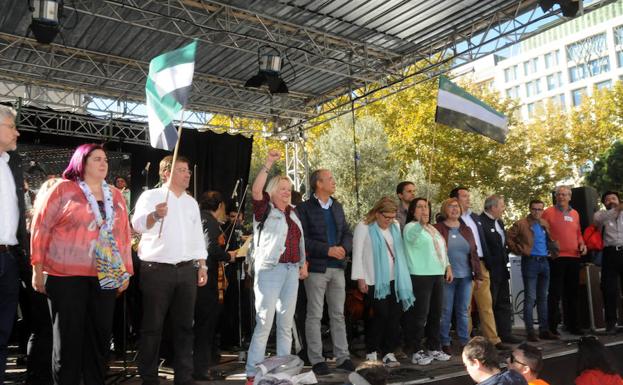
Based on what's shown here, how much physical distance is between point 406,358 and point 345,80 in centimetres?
711

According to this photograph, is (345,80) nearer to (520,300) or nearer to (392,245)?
(520,300)

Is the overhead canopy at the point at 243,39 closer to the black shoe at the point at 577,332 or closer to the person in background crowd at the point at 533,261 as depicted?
the person in background crowd at the point at 533,261

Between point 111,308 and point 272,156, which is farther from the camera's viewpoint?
point 272,156

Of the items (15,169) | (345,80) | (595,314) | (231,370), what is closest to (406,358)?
(231,370)

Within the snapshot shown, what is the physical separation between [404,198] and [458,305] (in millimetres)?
1298

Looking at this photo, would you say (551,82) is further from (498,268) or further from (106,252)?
(106,252)

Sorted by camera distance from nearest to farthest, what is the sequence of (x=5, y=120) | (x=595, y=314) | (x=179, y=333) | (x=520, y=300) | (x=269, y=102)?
1. (x=5, y=120)
2. (x=179, y=333)
3. (x=595, y=314)
4. (x=520, y=300)
5. (x=269, y=102)

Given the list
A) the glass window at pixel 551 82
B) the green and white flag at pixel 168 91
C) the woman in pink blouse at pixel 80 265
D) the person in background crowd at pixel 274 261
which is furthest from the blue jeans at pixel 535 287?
the glass window at pixel 551 82

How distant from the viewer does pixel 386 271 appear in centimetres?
525

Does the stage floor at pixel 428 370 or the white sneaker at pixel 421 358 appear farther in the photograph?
the white sneaker at pixel 421 358

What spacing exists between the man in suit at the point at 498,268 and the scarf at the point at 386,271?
4.43 feet

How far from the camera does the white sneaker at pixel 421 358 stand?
16.8 ft

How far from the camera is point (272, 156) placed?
432 cm

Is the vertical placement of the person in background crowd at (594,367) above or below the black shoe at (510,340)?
above
